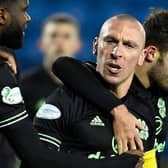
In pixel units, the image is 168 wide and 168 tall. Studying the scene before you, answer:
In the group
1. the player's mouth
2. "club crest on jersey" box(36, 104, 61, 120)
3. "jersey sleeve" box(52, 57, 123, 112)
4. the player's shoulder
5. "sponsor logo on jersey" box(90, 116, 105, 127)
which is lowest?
"sponsor logo on jersey" box(90, 116, 105, 127)

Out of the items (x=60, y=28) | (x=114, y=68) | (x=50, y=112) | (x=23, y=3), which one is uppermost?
(x=23, y=3)

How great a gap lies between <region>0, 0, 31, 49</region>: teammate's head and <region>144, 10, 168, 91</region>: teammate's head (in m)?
0.53

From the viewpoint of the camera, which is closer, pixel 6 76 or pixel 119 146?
pixel 6 76

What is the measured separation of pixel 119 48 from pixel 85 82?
0.17 metres

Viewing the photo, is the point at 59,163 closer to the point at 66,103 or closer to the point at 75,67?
the point at 66,103

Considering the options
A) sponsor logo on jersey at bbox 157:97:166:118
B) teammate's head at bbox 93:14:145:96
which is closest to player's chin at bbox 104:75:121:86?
teammate's head at bbox 93:14:145:96

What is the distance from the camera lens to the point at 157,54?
8.98 feet

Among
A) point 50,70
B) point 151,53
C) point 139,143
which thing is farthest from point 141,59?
point 50,70

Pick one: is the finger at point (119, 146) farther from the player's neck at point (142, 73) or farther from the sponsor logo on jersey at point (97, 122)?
the player's neck at point (142, 73)

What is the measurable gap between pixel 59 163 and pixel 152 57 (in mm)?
651

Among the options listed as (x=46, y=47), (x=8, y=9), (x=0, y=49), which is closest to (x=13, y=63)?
(x=0, y=49)

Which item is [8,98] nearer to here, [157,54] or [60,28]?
[157,54]

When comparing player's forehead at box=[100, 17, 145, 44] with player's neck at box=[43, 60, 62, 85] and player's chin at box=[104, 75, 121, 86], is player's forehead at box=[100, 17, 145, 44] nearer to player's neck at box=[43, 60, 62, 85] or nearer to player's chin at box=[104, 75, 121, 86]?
player's chin at box=[104, 75, 121, 86]

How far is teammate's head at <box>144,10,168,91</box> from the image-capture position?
2.73 meters
